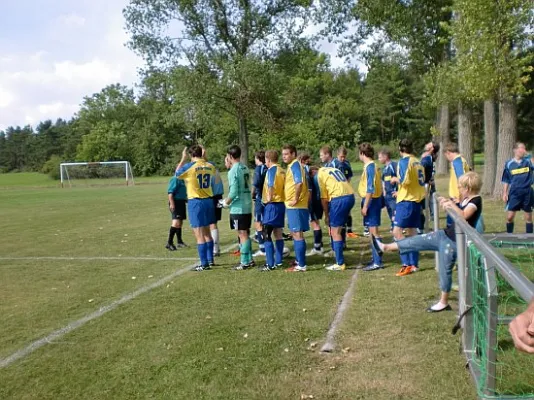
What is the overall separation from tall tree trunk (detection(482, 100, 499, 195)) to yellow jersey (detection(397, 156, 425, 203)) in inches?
413

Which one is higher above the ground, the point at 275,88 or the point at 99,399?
the point at 275,88

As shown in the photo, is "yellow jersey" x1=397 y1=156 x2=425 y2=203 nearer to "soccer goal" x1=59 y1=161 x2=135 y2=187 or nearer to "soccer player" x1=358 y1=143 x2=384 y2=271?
"soccer player" x1=358 y1=143 x2=384 y2=271

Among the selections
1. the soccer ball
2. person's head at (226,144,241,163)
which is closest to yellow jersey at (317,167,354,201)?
person's head at (226,144,241,163)

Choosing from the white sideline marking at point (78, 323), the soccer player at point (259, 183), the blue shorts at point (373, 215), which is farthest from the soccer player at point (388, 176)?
the white sideline marking at point (78, 323)

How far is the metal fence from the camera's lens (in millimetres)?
3324

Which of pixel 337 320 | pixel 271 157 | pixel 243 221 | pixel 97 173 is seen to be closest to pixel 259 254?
pixel 243 221

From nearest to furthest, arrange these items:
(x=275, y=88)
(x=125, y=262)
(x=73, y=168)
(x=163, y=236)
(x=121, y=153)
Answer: (x=125, y=262) → (x=163, y=236) → (x=275, y=88) → (x=73, y=168) → (x=121, y=153)

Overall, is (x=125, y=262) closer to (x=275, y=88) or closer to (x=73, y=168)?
(x=275, y=88)

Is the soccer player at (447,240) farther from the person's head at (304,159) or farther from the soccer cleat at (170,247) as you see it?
the soccer cleat at (170,247)

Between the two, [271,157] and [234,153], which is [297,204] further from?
[234,153]

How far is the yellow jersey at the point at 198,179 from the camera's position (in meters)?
8.48

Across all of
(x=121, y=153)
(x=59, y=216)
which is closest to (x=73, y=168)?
(x=121, y=153)

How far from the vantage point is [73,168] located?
50.7 m

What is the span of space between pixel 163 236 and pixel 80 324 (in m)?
6.95
